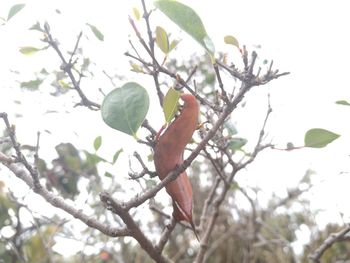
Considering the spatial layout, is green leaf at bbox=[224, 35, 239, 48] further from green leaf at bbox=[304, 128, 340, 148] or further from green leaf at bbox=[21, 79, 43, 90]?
green leaf at bbox=[21, 79, 43, 90]

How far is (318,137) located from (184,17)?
34 centimetres

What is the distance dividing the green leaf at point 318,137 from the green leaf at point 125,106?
32 centimetres

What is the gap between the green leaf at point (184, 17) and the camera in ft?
1.95

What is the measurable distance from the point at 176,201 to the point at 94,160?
58cm

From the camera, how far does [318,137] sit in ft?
2.53

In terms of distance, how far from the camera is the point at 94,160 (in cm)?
113

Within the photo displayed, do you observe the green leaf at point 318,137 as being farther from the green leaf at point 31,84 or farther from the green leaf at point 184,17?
the green leaf at point 31,84

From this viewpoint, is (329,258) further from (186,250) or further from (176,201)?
(176,201)

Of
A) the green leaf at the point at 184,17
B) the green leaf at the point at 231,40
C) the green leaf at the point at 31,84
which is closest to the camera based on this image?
the green leaf at the point at 184,17

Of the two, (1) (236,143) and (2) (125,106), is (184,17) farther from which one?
(1) (236,143)

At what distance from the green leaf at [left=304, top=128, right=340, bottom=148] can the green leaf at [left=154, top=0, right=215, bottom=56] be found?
0.95 ft

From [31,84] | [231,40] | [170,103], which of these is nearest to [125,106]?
[170,103]

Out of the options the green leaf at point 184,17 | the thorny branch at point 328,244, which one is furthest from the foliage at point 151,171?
the thorny branch at point 328,244

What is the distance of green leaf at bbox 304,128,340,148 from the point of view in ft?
2.50
